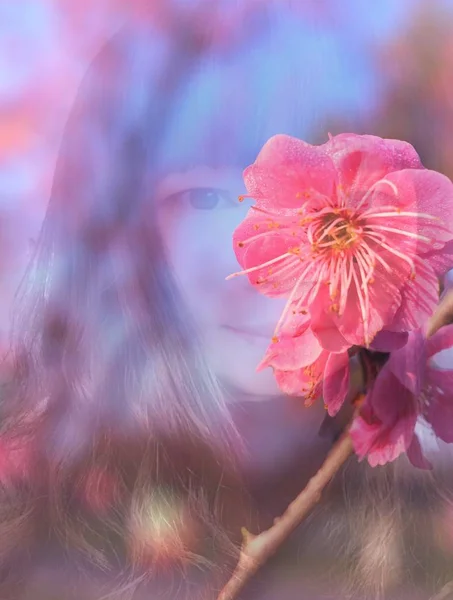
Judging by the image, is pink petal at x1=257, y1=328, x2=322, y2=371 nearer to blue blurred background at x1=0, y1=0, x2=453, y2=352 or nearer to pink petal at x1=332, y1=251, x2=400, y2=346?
pink petal at x1=332, y1=251, x2=400, y2=346

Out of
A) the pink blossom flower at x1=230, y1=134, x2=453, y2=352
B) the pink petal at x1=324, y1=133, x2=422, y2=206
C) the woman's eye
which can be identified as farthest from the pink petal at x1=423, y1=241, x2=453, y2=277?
the woman's eye

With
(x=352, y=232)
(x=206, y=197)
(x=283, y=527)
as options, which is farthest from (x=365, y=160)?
(x=283, y=527)

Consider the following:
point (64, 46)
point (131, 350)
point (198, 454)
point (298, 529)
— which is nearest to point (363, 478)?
point (298, 529)

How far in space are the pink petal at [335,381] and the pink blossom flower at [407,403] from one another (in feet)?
0.10

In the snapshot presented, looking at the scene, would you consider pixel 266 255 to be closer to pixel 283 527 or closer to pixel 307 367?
pixel 307 367

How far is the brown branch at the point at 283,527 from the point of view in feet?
2.77

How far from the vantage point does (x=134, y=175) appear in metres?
0.82

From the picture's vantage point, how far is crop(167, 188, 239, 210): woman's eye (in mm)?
821

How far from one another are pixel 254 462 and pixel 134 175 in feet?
1.28

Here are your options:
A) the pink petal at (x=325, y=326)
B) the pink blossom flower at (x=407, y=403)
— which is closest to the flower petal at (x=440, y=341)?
the pink blossom flower at (x=407, y=403)

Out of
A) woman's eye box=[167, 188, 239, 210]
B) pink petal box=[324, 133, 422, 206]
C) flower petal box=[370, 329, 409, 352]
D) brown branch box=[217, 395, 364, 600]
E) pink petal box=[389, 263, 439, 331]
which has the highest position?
woman's eye box=[167, 188, 239, 210]

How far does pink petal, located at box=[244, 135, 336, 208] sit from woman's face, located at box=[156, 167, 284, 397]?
3 centimetres

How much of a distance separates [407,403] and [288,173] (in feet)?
1.05

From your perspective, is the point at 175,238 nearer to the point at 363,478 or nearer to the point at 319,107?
the point at 319,107
